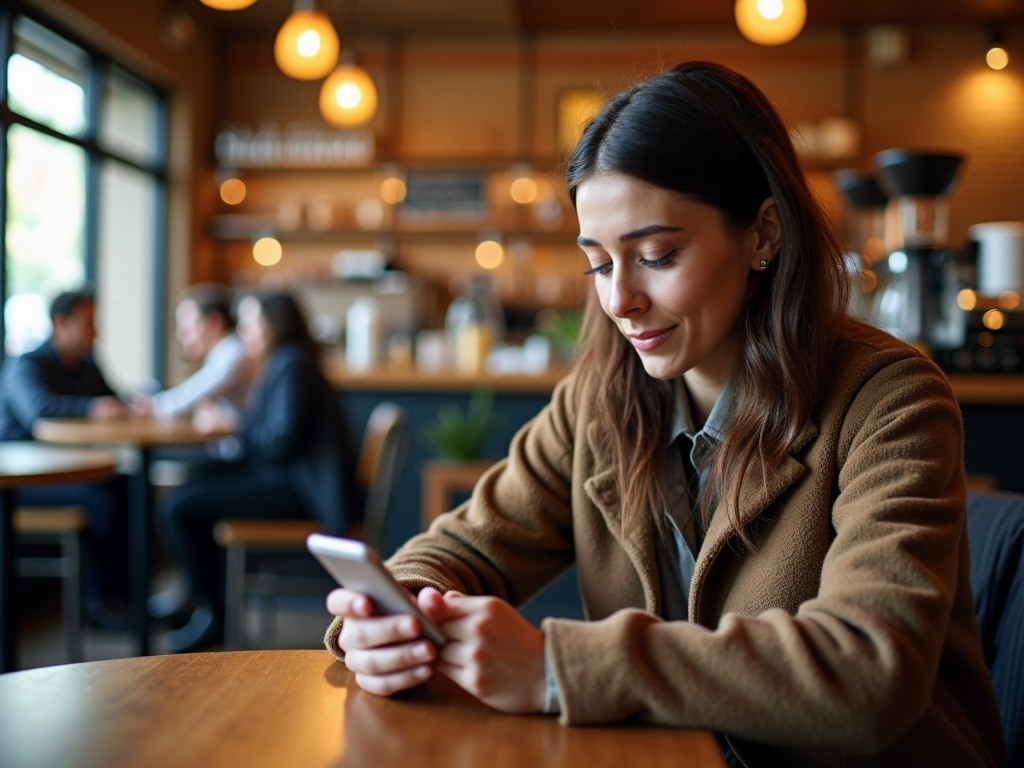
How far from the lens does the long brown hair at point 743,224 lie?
113 centimetres

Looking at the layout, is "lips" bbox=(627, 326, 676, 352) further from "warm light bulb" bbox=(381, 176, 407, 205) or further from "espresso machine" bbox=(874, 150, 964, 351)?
"warm light bulb" bbox=(381, 176, 407, 205)

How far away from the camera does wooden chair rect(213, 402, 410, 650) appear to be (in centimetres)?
349

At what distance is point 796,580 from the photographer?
1.09m

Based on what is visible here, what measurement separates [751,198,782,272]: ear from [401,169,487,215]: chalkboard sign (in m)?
6.20

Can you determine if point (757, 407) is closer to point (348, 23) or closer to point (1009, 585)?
point (1009, 585)

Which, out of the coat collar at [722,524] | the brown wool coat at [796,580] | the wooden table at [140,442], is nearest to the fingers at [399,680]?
the brown wool coat at [796,580]

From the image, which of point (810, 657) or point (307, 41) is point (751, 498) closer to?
point (810, 657)

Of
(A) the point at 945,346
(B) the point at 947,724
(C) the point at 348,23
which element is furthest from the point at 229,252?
(B) the point at 947,724

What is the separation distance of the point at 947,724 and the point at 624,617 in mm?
456

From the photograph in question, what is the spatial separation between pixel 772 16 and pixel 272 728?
3.59 m

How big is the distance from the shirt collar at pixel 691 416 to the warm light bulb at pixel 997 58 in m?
6.83

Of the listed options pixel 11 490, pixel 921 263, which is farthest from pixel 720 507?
pixel 921 263

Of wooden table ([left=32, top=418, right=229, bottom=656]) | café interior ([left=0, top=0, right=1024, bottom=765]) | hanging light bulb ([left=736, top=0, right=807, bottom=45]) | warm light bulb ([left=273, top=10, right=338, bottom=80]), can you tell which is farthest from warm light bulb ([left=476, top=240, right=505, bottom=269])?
wooden table ([left=32, top=418, right=229, bottom=656])

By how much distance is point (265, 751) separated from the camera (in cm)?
77
